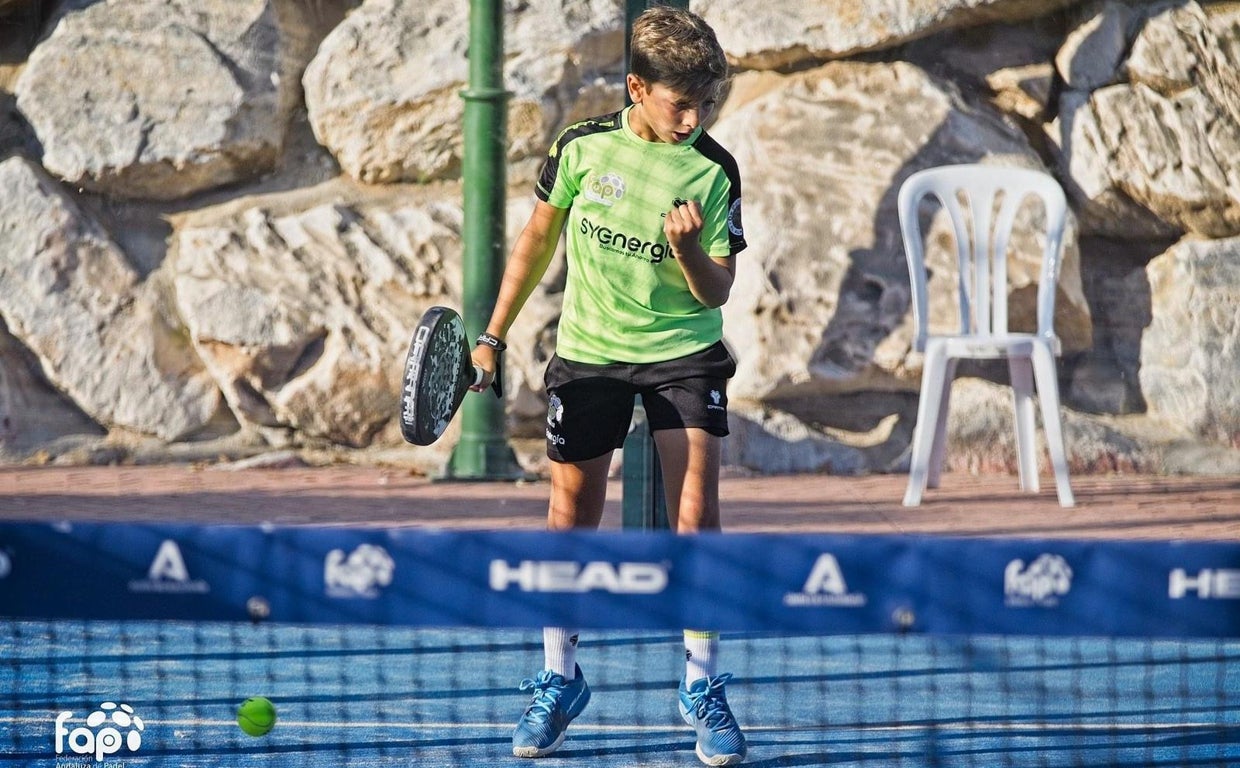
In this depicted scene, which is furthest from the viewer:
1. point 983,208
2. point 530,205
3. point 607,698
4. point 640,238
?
point 530,205

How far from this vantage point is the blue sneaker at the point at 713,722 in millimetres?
3287

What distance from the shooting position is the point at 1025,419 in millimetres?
7320

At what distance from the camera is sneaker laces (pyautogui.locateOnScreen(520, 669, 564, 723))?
3.40 metres

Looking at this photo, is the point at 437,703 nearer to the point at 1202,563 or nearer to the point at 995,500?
the point at 1202,563

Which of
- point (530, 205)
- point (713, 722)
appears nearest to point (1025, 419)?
point (530, 205)

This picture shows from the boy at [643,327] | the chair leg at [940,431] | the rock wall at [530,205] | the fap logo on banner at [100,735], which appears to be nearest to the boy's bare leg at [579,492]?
the boy at [643,327]

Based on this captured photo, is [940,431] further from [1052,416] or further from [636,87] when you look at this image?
[636,87]

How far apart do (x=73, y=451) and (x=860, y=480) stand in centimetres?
428

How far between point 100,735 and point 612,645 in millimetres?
1686

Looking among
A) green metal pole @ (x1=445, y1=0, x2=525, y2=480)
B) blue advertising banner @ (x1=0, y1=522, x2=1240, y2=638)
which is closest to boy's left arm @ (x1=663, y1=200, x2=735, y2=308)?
blue advertising banner @ (x1=0, y1=522, x2=1240, y2=638)

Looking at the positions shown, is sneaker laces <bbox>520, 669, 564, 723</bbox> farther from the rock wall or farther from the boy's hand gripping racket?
the rock wall

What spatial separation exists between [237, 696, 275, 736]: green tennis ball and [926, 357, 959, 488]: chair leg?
4297 mm

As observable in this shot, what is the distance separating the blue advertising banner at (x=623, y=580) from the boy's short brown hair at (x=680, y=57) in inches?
54.8

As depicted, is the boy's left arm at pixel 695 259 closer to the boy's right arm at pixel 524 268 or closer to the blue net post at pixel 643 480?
the boy's right arm at pixel 524 268
